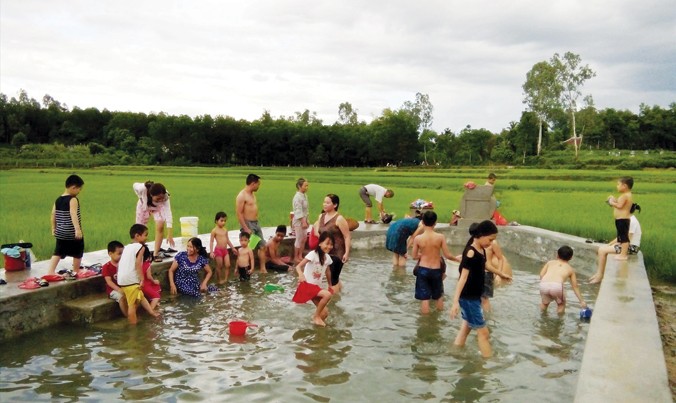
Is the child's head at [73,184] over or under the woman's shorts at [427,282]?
over

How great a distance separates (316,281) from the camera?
638cm

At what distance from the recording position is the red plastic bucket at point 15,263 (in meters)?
6.69

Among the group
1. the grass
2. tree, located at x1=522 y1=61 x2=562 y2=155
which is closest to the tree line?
tree, located at x1=522 y1=61 x2=562 y2=155

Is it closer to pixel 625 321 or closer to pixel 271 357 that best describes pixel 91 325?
pixel 271 357


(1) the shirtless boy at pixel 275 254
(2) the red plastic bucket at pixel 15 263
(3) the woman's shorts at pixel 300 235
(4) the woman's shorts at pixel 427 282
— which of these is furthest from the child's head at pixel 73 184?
(4) the woman's shorts at pixel 427 282

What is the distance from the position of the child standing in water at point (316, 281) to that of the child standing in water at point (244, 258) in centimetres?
256

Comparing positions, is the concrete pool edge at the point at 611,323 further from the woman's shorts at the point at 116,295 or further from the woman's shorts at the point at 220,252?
the woman's shorts at the point at 220,252

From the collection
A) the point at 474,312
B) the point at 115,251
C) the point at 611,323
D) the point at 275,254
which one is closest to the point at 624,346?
the point at 611,323

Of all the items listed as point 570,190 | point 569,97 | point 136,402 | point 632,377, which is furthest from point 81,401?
point 569,97

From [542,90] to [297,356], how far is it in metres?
53.2

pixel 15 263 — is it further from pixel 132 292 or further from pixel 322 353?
pixel 322 353

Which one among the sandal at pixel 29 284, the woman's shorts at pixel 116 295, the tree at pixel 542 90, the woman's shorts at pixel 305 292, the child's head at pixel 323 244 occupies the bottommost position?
the woman's shorts at pixel 116 295

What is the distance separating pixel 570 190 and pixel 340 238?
1934 cm

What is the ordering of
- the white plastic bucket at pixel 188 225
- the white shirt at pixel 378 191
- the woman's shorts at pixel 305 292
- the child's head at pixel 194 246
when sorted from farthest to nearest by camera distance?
the white shirt at pixel 378 191, the white plastic bucket at pixel 188 225, the child's head at pixel 194 246, the woman's shorts at pixel 305 292
